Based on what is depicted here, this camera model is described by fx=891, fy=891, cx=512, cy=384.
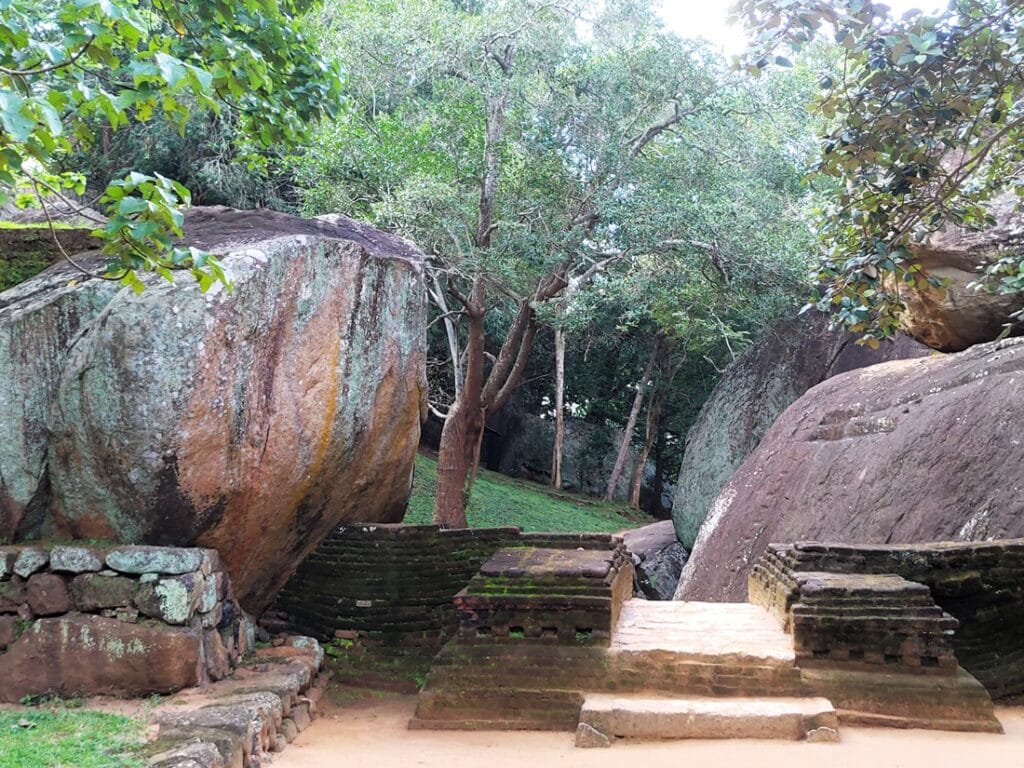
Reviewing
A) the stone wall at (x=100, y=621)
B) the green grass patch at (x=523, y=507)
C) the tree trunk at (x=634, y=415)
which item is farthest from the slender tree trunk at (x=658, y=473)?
the stone wall at (x=100, y=621)

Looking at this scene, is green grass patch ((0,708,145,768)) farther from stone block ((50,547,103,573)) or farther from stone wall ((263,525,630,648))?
stone wall ((263,525,630,648))

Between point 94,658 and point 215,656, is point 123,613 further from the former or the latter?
point 215,656

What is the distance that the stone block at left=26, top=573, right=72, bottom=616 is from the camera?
5.48 metres

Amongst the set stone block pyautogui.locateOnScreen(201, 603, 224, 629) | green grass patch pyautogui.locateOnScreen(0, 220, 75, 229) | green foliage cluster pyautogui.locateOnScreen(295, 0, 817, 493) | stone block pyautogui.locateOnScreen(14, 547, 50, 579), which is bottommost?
stone block pyautogui.locateOnScreen(201, 603, 224, 629)

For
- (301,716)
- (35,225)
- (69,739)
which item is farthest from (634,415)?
(69,739)

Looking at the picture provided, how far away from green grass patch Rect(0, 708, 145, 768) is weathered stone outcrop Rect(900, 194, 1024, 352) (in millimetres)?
8979

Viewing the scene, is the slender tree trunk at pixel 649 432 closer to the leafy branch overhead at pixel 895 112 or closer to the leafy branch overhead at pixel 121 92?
the leafy branch overhead at pixel 895 112

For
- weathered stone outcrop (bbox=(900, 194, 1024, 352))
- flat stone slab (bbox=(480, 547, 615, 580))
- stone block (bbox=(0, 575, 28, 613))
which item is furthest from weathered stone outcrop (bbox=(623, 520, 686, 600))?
stone block (bbox=(0, 575, 28, 613))

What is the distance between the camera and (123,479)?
5688 millimetres

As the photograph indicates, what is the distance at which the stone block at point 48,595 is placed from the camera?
5.48 meters

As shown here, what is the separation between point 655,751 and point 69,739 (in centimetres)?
315

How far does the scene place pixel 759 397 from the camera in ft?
46.7

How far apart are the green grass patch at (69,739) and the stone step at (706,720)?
253cm

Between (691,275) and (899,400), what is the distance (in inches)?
130
